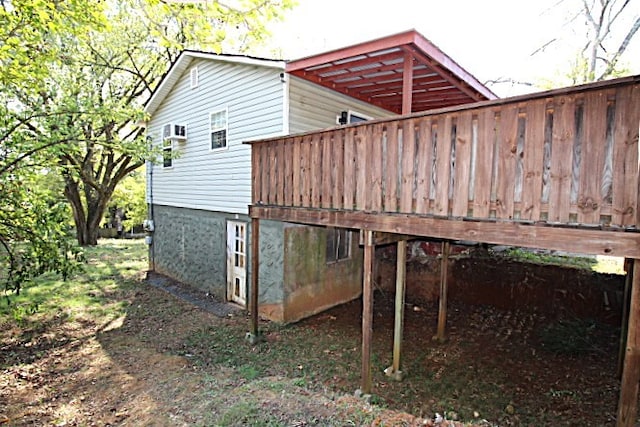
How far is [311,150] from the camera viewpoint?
521 centimetres

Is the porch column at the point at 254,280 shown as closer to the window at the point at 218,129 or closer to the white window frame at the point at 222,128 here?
the white window frame at the point at 222,128

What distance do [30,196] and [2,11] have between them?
9.27 feet

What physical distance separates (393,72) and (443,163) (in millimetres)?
3900

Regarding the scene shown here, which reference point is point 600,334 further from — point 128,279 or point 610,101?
point 128,279

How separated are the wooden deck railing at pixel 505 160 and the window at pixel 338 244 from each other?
10.9ft

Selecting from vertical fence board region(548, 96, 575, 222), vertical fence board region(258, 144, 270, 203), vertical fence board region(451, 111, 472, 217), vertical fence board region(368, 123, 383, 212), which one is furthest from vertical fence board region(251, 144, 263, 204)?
vertical fence board region(548, 96, 575, 222)

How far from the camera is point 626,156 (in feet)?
8.45

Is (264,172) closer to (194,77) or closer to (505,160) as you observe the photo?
(505,160)

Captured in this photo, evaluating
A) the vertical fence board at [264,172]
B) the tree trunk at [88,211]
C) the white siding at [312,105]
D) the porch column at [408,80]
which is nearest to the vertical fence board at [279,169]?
the vertical fence board at [264,172]

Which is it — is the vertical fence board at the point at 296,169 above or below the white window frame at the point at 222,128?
below

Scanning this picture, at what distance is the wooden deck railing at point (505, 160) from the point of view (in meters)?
2.65

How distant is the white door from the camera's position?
822 centimetres

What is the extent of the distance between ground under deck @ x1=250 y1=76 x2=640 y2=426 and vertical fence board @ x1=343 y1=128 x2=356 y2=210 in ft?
0.05

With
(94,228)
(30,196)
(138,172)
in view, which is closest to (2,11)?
(30,196)
